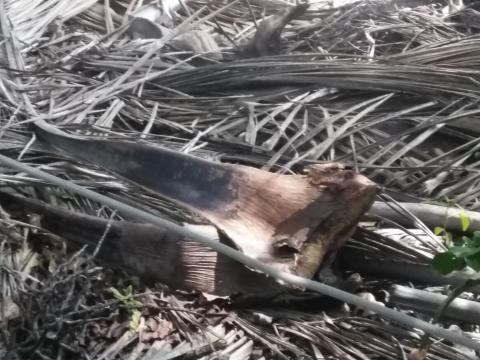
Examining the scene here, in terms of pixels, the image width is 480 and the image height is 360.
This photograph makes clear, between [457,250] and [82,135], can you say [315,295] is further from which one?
[82,135]

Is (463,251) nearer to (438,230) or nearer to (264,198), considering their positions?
(438,230)

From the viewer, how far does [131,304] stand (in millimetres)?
2357

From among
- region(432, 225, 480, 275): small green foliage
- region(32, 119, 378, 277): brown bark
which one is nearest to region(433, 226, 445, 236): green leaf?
region(32, 119, 378, 277): brown bark

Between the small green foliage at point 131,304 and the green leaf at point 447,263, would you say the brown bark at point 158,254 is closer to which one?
the small green foliage at point 131,304

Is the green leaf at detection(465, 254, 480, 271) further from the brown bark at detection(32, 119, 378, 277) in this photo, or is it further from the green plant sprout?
the brown bark at detection(32, 119, 378, 277)

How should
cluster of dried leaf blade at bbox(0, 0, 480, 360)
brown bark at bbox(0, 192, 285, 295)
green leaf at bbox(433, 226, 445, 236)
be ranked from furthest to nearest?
green leaf at bbox(433, 226, 445, 236) < brown bark at bbox(0, 192, 285, 295) < cluster of dried leaf blade at bbox(0, 0, 480, 360)

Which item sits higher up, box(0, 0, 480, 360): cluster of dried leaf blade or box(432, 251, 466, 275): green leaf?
box(432, 251, 466, 275): green leaf

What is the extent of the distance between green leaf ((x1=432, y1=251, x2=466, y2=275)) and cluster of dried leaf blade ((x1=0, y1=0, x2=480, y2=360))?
1.01ft

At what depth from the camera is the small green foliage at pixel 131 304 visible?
2.32 metres

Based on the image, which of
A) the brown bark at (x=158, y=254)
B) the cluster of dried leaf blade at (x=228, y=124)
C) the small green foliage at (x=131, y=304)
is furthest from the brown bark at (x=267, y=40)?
the small green foliage at (x=131, y=304)

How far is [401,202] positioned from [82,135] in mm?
1118

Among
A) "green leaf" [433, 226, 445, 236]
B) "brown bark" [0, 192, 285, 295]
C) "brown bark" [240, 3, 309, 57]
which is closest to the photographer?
"brown bark" [0, 192, 285, 295]

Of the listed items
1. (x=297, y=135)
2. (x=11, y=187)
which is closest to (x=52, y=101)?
(x=11, y=187)

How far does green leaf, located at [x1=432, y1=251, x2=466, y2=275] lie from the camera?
197 centimetres
